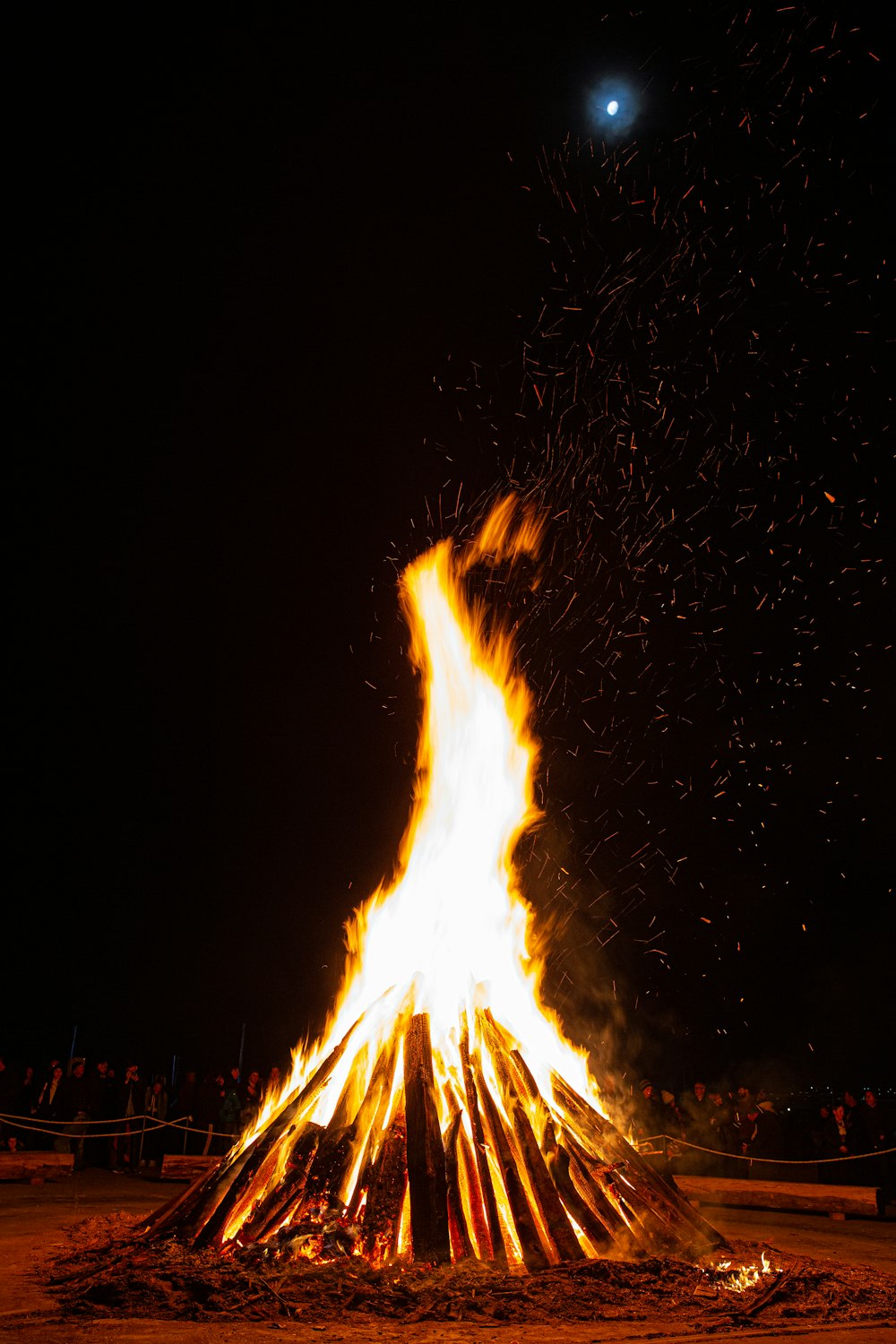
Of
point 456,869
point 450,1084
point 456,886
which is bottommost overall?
point 450,1084

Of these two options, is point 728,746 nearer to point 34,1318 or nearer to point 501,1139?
point 501,1139

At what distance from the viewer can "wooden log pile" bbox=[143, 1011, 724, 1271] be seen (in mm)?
5469

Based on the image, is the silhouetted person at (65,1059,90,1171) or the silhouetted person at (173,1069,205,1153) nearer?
the silhouetted person at (65,1059,90,1171)

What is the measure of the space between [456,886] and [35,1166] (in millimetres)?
7653

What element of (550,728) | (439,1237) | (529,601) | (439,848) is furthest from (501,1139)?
(550,728)

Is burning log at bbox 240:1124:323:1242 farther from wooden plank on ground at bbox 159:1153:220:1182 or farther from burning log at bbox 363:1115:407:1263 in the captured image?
wooden plank on ground at bbox 159:1153:220:1182

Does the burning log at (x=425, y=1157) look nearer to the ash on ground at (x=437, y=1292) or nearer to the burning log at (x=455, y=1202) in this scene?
the burning log at (x=455, y=1202)

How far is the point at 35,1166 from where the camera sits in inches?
465

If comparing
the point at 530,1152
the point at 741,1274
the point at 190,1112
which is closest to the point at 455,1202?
the point at 530,1152

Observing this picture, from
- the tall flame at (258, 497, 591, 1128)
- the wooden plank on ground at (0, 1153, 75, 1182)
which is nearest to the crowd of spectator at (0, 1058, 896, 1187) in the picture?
the wooden plank on ground at (0, 1153, 75, 1182)

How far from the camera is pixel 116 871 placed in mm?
22109

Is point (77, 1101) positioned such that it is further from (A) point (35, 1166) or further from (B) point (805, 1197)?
(B) point (805, 1197)

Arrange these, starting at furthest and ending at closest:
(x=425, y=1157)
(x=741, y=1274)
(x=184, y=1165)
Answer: (x=184, y=1165) → (x=425, y=1157) → (x=741, y=1274)

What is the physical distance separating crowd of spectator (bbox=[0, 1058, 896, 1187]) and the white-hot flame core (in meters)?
5.83
